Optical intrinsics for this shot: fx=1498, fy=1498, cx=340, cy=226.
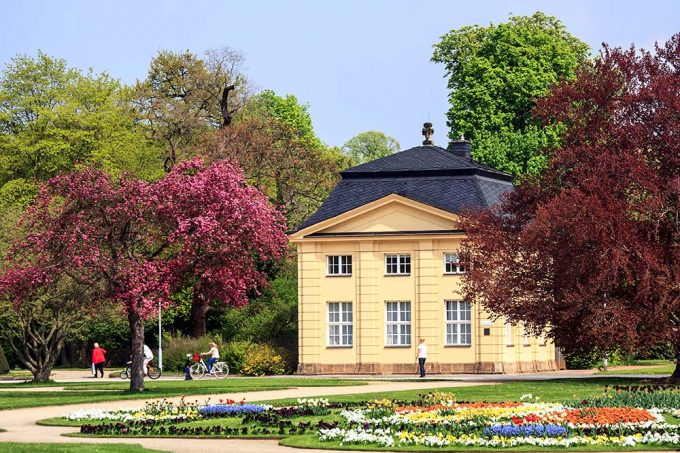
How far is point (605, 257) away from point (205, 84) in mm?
44370

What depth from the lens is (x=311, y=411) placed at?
3422 cm

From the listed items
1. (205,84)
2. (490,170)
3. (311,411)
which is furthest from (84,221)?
(205,84)

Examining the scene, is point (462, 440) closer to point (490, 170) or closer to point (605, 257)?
point (605, 257)

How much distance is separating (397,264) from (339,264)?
8.60 ft

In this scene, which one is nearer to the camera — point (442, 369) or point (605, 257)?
point (605, 257)

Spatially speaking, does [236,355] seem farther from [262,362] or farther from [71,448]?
[71,448]

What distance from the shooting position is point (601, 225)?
1791 inches

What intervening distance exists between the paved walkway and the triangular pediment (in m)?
13.9

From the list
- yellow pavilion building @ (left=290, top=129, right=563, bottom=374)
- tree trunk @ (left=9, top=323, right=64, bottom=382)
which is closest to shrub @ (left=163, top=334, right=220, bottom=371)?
yellow pavilion building @ (left=290, top=129, right=563, bottom=374)

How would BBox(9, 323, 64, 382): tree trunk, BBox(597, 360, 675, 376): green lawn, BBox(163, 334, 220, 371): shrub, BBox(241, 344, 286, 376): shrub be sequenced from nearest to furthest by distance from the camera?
BBox(597, 360, 675, 376): green lawn → BBox(9, 323, 64, 382): tree trunk → BBox(241, 344, 286, 376): shrub → BBox(163, 334, 220, 371): shrub

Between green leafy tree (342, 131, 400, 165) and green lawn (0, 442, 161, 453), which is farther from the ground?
green leafy tree (342, 131, 400, 165)

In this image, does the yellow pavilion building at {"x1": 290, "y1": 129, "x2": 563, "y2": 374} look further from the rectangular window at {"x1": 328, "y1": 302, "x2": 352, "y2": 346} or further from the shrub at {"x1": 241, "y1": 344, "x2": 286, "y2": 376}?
the shrub at {"x1": 241, "y1": 344, "x2": 286, "y2": 376}

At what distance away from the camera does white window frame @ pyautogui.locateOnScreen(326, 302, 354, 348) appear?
65000 millimetres

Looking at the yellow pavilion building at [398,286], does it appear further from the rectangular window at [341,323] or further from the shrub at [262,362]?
the shrub at [262,362]
